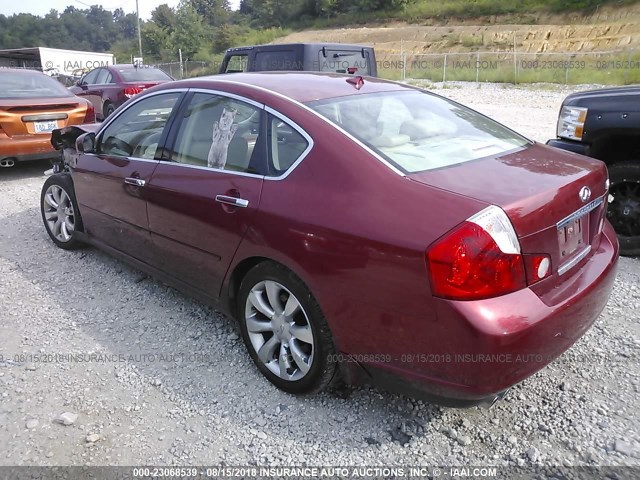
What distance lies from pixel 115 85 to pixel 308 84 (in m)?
10.8

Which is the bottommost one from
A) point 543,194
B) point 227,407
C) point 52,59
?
point 227,407

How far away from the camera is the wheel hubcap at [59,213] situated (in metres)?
4.81

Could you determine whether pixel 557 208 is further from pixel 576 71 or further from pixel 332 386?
pixel 576 71

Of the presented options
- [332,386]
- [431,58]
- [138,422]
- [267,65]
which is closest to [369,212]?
[332,386]

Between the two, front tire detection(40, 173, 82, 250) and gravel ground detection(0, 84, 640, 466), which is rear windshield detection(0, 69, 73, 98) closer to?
front tire detection(40, 173, 82, 250)

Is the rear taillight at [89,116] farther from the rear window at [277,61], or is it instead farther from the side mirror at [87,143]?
the side mirror at [87,143]

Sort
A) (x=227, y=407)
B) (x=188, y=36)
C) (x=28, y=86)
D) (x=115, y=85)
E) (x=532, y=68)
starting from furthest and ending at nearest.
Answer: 1. (x=188, y=36)
2. (x=532, y=68)
3. (x=115, y=85)
4. (x=28, y=86)
5. (x=227, y=407)

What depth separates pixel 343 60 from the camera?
876 centimetres

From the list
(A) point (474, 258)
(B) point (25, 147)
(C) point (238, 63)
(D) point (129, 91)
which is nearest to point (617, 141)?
(A) point (474, 258)

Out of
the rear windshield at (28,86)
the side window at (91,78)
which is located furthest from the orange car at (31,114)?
the side window at (91,78)

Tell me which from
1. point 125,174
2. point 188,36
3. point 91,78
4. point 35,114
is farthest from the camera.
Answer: point 188,36

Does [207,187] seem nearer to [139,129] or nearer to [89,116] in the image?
[139,129]

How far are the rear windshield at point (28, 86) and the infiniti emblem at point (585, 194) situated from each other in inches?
306

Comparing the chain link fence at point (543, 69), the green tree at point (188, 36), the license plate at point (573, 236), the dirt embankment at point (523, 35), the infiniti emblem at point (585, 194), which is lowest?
the license plate at point (573, 236)
